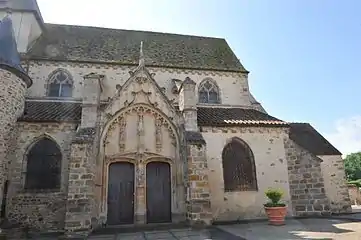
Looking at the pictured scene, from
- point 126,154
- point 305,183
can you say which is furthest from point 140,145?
point 305,183

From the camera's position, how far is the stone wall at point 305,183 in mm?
12562

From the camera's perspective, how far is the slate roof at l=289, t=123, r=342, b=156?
57.7 ft

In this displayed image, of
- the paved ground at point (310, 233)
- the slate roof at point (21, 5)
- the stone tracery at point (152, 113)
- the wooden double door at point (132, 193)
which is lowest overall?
the paved ground at point (310, 233)

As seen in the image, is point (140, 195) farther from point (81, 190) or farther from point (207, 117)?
point (207, 117)

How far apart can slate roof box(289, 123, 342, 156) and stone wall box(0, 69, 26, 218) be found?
16.7 meters

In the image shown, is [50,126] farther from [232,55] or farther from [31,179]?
[232,55]

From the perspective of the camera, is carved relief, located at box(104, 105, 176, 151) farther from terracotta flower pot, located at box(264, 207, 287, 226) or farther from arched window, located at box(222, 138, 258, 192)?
terracotta flower pot, located at box(264, 207, 287, 226)

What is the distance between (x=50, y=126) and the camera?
1202cm

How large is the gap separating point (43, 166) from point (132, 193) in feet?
14.1

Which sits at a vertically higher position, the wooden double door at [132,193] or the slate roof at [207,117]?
the slate roof at [207,117]

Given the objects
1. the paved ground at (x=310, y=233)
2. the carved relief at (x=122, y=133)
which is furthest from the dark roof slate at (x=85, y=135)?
the paved ground at (x=310, y=233)

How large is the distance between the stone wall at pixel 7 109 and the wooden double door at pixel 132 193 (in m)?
4.48

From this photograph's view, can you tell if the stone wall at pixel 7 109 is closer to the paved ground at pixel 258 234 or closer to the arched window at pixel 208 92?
the paved ground at pixel 258 234

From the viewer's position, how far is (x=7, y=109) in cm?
1141
